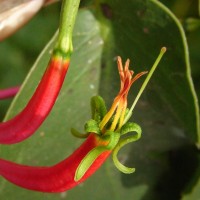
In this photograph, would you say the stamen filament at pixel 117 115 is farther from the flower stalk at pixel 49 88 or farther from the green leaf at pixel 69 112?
the green leaf at pixel 69 112

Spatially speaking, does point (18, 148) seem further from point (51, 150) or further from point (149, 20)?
point (149, 20)

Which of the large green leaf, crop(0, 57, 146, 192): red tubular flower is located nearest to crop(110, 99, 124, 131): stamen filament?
crop(0, 57, 146, 192): red tubular flower

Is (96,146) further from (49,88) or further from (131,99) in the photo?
(131,99)

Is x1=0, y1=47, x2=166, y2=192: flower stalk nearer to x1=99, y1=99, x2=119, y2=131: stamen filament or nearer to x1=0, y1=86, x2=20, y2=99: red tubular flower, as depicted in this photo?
x1=99, y1=99, x2=119, y2=131: stamen filament

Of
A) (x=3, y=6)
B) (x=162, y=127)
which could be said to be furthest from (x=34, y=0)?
(x=162, y=127)

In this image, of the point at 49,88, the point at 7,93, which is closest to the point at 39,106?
the point at 49,88

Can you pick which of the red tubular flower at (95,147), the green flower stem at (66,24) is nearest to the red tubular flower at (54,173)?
the red tubular flower at (95,147)
